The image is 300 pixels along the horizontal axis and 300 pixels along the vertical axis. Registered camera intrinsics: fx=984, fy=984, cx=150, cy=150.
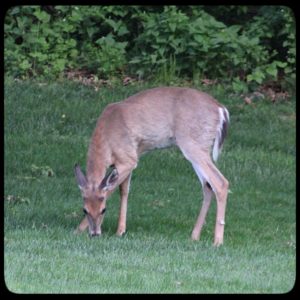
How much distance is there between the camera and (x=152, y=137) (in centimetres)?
983

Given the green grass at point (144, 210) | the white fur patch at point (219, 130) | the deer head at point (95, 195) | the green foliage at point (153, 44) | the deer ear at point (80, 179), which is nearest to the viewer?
the green grass at point (144, 210)

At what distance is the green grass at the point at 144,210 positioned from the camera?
23.6 feet

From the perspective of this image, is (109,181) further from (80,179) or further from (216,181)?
(216,181)

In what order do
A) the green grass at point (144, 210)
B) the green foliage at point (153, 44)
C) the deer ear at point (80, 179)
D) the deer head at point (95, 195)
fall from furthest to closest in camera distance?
1. the green foliage at point (153, 44)
2. the deer ear at point (80, 179)
3. the deer head at point (95, 195)
4. the green grass at point (144, 210)

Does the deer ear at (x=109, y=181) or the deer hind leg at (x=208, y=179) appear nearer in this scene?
the deer hind leg at (x=208, y=179)

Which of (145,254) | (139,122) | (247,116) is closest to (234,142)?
(247,116)

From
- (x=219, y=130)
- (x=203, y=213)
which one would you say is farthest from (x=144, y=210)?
(x=219, y=130)

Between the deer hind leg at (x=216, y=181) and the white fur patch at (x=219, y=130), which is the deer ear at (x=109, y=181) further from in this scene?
the white fur patch at (x=219, y=130)

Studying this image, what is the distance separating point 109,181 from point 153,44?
7121 millimetres

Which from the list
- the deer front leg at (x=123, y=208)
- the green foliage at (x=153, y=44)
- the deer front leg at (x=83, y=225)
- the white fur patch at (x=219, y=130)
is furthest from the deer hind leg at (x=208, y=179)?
the green foliage at (x=153, y=44)

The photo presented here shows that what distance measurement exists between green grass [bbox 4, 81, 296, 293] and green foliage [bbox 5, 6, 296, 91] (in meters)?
0.83

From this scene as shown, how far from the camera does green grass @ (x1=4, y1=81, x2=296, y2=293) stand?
7188 mm

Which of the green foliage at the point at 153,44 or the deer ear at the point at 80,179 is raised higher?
the deer ear at the point at 80,179

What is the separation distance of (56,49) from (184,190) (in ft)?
19.5
